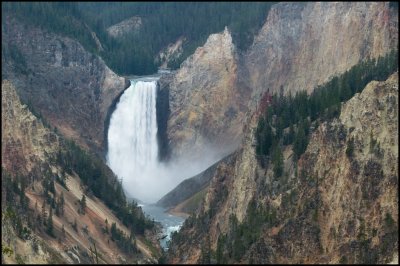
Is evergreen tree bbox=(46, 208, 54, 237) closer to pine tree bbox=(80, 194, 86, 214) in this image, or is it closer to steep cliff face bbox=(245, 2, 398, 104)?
pine tree bbox=(80, 194, 86, 214)

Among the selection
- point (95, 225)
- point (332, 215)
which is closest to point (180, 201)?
point (95, 225)

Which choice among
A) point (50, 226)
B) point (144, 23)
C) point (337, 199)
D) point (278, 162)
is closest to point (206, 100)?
point (144, 23)

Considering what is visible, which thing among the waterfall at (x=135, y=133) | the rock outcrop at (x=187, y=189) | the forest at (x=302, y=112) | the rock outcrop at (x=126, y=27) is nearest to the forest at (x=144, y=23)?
the rock outcrop at (x=126, y=27)

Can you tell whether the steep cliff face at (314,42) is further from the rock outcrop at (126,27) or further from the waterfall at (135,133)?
the rock outcrop at (126,27)

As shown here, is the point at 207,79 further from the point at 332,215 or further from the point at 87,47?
the point at 332,215

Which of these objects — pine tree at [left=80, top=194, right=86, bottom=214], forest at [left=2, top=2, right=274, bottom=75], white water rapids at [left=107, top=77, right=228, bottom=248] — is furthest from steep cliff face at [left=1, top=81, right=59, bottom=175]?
forest at [left=2, top=2, right=274, bottom=75]
